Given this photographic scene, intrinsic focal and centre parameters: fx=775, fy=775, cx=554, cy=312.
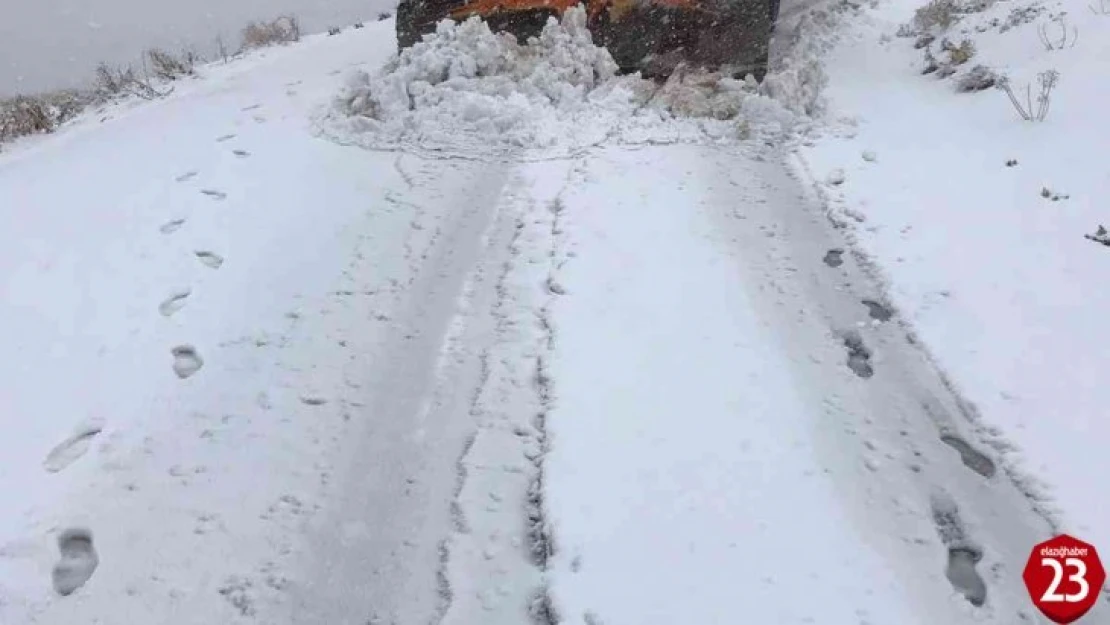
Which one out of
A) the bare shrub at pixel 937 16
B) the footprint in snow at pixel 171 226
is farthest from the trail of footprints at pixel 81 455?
the bare shrub at pixel 937 16

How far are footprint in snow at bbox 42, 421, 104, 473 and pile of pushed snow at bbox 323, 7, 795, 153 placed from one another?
314cm

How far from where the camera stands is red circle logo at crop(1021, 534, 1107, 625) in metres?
2.22

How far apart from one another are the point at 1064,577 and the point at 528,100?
15.8 feet

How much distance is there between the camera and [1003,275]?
147 inches

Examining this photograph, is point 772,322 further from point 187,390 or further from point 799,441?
point 187,390

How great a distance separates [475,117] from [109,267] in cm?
282

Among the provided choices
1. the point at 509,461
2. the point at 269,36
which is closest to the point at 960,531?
the point at 509,461

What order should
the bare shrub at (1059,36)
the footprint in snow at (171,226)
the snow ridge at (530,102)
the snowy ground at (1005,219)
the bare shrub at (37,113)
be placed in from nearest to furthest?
the snowy ground at (1005,219) → the footprint in snow at (171,226) → the snow ridge at (530,102) → the bare shrub at (1059,36) → the bare shrub at (37,113)

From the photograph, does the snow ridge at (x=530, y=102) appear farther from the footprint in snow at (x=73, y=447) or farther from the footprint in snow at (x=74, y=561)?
the footprint in snow at (x=74, y=561)

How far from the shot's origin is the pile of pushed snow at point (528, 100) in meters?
5.68

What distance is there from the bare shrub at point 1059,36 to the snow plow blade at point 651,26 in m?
2.15

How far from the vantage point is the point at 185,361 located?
3447 mm

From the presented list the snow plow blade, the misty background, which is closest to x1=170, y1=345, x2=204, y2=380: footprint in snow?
the snow plow blade

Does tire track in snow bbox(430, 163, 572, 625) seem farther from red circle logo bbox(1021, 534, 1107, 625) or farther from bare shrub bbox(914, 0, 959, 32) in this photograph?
bare shrub bbox(914, 0, 959, 32)
